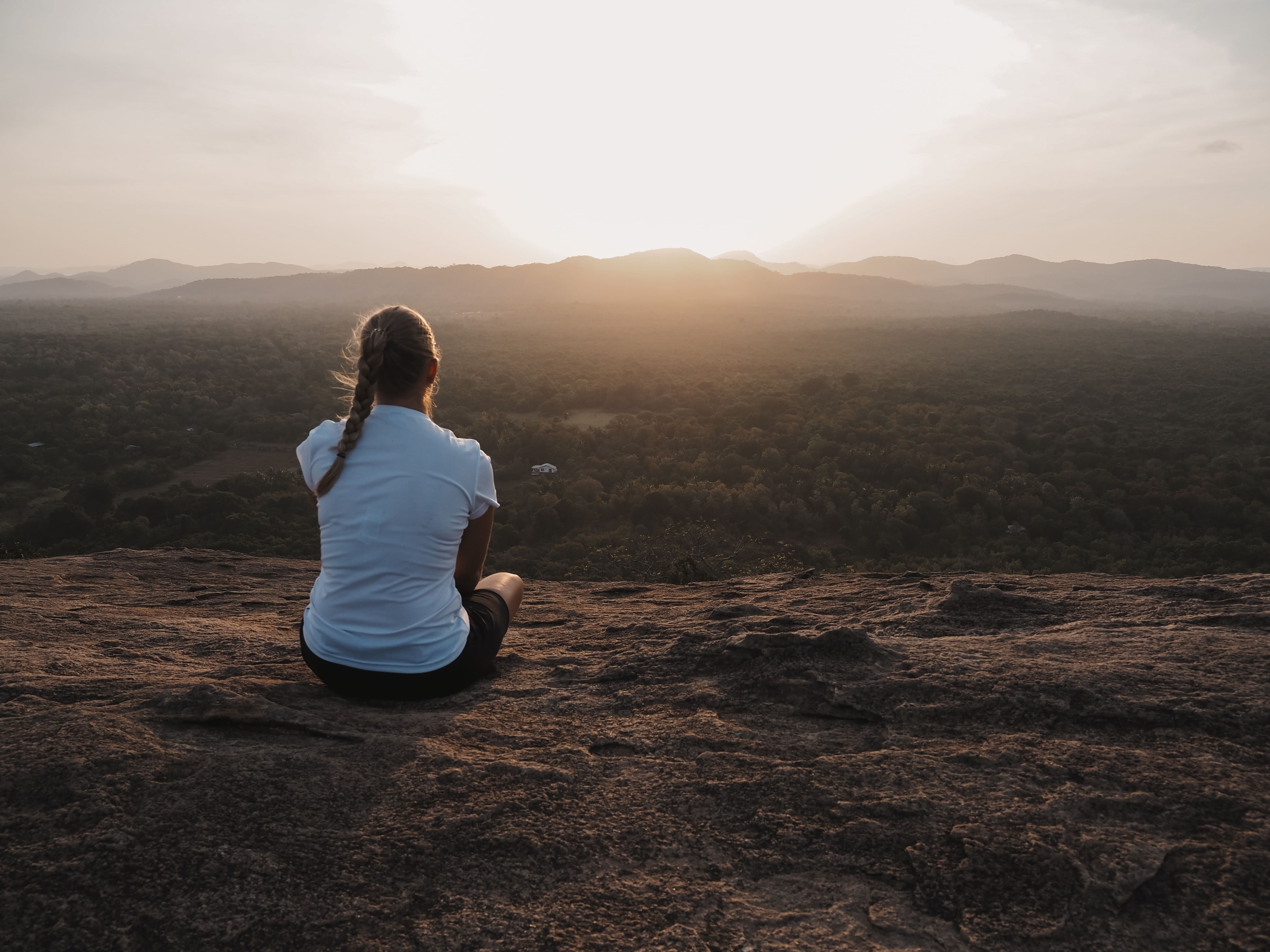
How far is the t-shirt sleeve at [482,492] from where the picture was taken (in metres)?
2.48

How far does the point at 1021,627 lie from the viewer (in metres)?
3.27

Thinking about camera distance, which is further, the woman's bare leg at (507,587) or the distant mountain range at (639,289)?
the distant mountain range at (639,289)

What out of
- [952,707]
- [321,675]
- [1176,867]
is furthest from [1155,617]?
[321,675]

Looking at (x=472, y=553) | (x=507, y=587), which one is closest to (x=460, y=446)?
(x=472, y=553)

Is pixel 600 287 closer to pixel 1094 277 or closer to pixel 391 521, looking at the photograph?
pixel 391 521

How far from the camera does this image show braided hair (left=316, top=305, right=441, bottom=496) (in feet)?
7.71

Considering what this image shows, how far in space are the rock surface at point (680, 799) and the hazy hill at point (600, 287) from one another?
91444 mm

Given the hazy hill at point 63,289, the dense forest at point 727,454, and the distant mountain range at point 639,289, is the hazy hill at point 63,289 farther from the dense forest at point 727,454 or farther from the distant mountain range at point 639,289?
the dense forest at point 727,454

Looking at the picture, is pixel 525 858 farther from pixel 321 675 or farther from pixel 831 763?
pixel 321 675

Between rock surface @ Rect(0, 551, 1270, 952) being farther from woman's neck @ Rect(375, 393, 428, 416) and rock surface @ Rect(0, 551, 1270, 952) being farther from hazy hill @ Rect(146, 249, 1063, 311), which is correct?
hazy hill @ Rect(146, 249, 1063, 311)

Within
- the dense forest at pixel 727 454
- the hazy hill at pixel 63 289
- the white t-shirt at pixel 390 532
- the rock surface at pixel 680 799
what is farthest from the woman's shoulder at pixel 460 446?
the hazy hill at pixel 63 289

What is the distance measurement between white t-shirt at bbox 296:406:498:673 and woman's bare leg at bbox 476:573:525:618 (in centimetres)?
53

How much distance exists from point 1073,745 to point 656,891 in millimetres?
1302

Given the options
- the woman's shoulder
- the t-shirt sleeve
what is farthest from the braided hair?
the t-shirt sleeve
